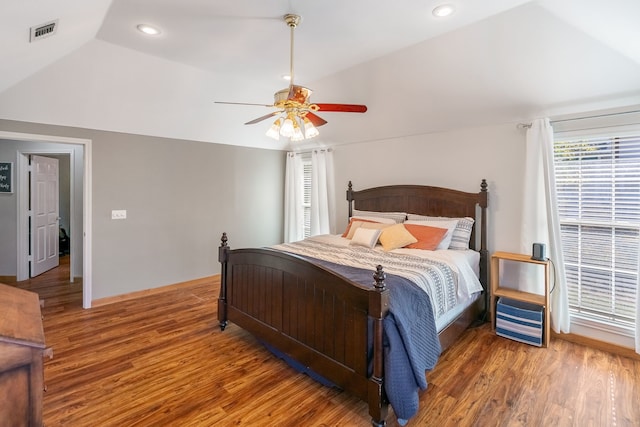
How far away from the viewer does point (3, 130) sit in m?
3.33

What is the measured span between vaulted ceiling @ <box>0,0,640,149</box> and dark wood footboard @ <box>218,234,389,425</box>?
2.02m

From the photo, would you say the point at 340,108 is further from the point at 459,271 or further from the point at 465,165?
the point at 465,165

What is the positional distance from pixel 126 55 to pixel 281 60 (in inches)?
62.7

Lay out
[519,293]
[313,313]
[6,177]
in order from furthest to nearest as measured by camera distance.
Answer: [6,177] → [519,293] → [313,313]

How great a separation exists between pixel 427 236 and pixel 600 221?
155 centimetres

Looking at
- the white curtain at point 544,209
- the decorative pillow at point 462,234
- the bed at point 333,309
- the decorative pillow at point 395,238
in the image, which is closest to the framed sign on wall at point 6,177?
the bed at point 333,309

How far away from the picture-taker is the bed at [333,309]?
196cm

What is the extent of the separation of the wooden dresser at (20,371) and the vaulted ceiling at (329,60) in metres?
1.80

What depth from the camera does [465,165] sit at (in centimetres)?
380

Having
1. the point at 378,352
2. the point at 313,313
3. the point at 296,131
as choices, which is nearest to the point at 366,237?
the point at 313,313

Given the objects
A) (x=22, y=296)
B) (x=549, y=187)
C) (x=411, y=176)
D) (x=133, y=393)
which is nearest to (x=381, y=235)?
(x=411, y=176)

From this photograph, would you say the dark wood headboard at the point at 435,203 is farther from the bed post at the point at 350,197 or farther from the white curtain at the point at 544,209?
the white curtain at the point at 544,209

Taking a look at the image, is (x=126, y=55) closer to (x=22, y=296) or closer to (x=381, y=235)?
(x=22, y=296)

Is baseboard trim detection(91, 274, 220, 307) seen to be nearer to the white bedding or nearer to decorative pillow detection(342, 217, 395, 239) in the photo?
the white bedding
